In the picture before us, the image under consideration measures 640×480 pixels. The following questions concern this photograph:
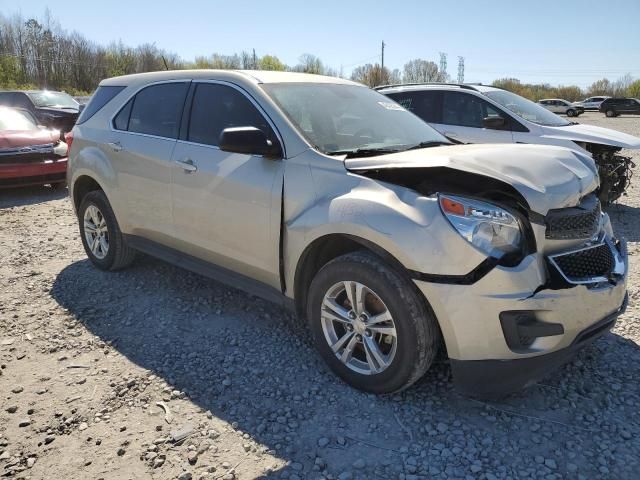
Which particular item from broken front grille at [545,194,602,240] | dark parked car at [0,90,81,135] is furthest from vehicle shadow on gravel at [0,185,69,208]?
broken front grille at [545,194,602,240]

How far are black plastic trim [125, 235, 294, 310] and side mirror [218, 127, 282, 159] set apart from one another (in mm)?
889

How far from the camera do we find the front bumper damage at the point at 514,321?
236 cm

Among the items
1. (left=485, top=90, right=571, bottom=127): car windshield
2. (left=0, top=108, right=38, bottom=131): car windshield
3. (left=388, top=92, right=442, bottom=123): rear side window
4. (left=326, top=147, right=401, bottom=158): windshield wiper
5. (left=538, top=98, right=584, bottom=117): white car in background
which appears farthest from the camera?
(left=538, top=98, right=584, bottom=117): white car in background

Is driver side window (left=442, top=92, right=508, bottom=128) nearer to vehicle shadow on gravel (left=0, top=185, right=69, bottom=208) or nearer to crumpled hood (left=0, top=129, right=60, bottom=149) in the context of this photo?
vehicle shadow on gravel (left=0, top=185, right=69, bottom=208)

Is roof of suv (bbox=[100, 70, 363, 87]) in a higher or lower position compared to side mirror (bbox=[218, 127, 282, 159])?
higher

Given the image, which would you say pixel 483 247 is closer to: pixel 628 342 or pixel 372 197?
pixel 372 197

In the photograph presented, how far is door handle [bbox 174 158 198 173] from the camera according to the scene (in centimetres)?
364

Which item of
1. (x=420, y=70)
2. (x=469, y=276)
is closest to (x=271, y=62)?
(x=420, y=70)

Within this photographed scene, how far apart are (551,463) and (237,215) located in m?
2.24

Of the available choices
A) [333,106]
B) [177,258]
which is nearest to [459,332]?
[333,106]

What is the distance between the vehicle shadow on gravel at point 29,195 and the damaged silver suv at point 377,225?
525 centimetres

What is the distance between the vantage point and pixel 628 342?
135 inches

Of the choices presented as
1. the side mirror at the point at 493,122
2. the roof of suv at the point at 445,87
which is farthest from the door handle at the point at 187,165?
the roof of suv at the point at 445,87

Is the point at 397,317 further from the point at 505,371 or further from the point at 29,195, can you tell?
the point at 29,195
